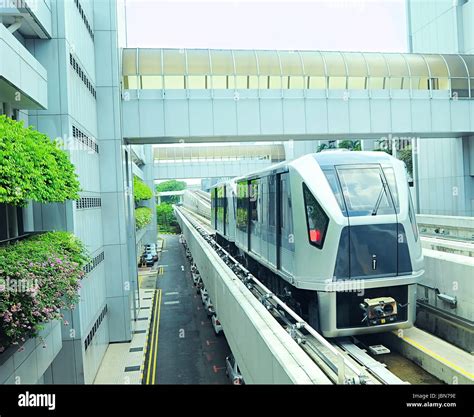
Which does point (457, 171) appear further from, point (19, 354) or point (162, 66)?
point (19, 354)

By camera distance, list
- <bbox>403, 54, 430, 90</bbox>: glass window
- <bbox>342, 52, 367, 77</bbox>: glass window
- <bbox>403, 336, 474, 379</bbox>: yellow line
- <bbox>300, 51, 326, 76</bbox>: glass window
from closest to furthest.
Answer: <bbox>403, 336, 474, 379</bbox>: yellow line < <bbox>300, 51, 326, 76</bbox>: glass window < <bbox>342, 52, 367, 77</bbox>: glass window < <bbox>403, 54, 430, 90</bbox>: glass window

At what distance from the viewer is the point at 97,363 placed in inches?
524

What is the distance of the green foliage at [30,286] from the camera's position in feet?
17.3

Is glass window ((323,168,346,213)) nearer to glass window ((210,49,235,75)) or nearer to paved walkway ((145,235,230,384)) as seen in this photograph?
paved walkway ((145,235,230,384))

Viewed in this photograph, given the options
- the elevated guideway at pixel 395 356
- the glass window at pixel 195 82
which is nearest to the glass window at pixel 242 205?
the elevated guideway at pixel 395 356

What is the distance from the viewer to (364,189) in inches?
275

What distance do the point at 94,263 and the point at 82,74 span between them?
570 centimetres

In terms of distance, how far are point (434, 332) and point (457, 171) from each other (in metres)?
14.2

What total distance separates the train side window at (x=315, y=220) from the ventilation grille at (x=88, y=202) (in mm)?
6775

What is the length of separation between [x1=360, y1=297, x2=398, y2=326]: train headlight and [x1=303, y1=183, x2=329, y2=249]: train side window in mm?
1147

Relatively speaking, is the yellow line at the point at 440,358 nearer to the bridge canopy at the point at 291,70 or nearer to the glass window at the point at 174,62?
the bridge canopy at the point at 291,70

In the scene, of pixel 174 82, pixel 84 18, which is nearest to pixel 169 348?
pixel 174 82

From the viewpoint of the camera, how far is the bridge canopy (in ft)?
52.7

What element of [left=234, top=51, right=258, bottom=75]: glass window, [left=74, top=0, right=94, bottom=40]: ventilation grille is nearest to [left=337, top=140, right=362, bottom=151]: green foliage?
[left=234, top=51, right=258, bottom=75]: glass window
